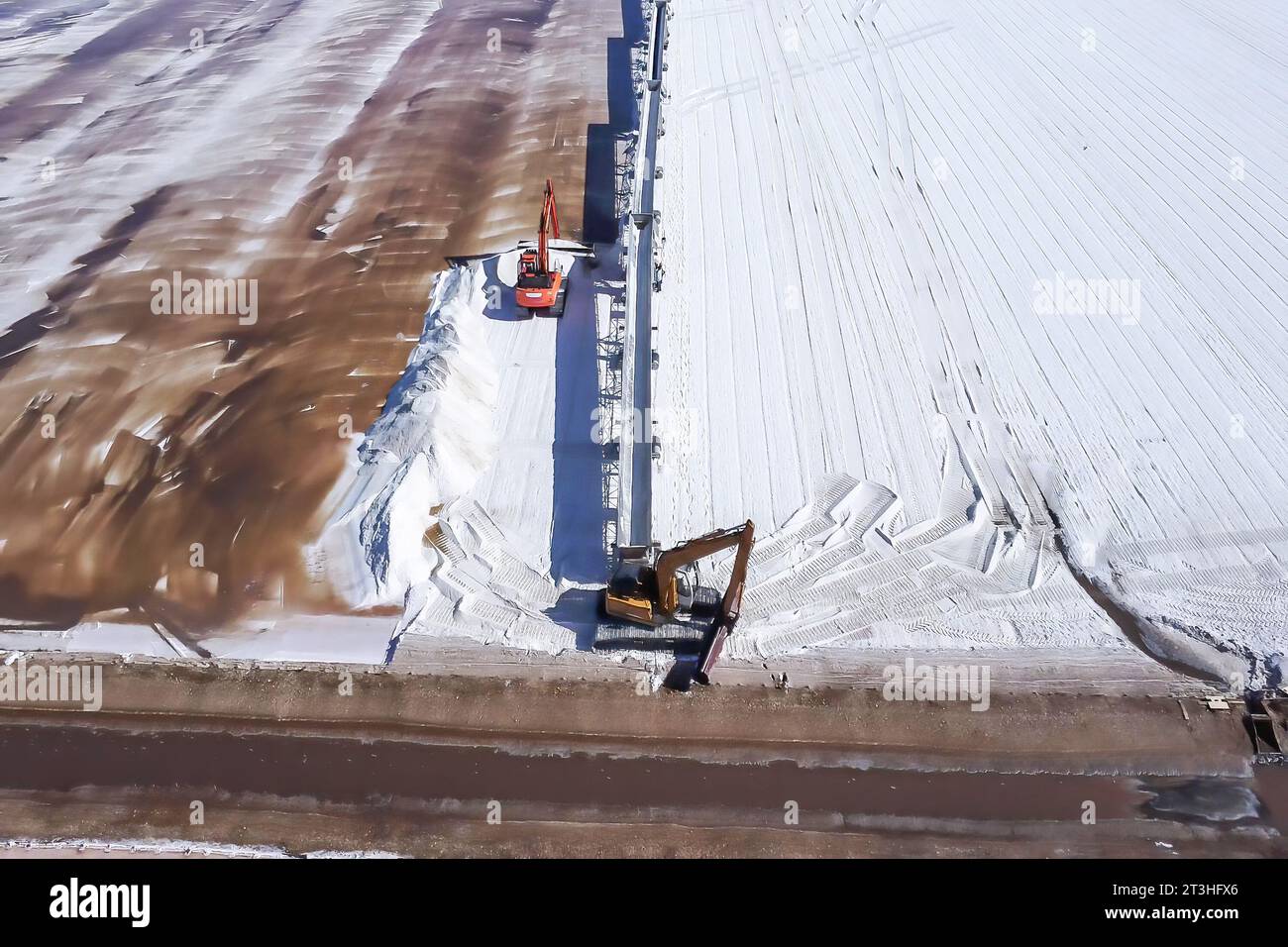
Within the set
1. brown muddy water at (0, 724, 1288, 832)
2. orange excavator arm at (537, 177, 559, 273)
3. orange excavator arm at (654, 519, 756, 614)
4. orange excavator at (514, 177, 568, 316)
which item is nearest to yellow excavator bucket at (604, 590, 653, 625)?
orange excavator arm at (654, 519, 756, 614)

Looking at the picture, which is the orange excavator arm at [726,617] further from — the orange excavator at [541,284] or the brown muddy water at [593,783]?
the orange excavator at [541,284]

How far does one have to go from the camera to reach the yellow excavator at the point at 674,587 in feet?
39.9

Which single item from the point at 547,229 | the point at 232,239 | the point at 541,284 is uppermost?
the point at 547,229

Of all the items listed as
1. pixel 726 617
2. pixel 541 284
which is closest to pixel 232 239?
pixel 541 284

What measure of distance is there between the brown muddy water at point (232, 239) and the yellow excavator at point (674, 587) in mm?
5084

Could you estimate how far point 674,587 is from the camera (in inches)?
493

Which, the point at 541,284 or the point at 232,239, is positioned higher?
the point at 541,284

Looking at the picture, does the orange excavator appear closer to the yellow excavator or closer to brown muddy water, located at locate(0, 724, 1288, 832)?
the yellow excavator

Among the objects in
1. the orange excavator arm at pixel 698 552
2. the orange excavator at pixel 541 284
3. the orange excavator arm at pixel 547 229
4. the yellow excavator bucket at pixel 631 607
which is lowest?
the yellow excavator bucket at pixel 631 607

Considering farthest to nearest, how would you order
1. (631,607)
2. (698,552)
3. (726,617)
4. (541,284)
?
(541,284)
(631,607)
(726,617)
(698,552)

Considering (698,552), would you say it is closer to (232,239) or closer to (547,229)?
(547,229)

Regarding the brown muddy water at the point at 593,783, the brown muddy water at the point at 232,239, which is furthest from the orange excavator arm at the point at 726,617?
the brown muddy water at the point at 232,239

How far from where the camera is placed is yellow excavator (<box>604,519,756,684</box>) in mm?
12164

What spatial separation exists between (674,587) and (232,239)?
16.1m
